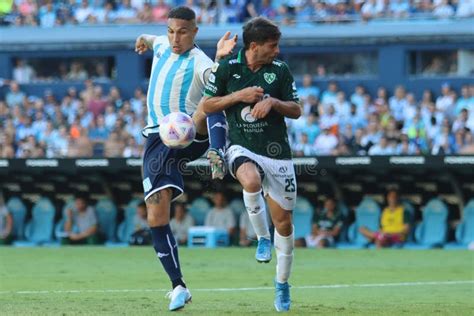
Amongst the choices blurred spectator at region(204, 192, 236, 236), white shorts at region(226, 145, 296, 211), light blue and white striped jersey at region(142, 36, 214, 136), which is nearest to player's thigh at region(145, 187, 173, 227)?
light blue and white striped jersey at region(142, 36, 214, 136)

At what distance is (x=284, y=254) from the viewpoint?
8.82m

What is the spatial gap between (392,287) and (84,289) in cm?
321

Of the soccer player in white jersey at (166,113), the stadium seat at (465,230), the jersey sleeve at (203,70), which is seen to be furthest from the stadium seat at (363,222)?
the jersey sleeve at (203,70)

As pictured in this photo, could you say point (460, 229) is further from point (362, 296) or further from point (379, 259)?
point (362, 296)

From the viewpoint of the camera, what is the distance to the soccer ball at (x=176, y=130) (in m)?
8.77

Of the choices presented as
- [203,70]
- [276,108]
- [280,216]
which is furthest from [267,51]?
[280,216]

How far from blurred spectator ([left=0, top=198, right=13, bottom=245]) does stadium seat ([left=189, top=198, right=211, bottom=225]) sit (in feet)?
11.7

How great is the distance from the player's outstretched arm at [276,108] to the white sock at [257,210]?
636mm

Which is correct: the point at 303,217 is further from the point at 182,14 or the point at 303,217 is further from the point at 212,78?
the point at 212,78

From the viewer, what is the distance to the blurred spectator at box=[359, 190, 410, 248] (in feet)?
63.9

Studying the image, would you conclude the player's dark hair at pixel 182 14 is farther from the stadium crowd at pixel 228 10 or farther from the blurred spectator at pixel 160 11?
the blurred spectator at pixel 160 11

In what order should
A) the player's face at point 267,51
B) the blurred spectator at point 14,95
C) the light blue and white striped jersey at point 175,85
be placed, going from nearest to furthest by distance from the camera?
the player's face at point 267,51 < the light blue and white striped jersey at point 175,85 < the blurred spectator at point 14,95

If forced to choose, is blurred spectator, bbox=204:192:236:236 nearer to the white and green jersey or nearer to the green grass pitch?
the green grass pitch

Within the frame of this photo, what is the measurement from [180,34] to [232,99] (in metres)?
0.97
